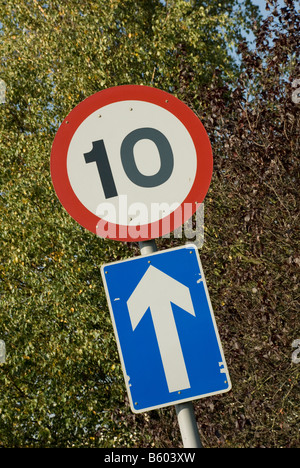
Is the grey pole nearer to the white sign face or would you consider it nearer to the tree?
the white sign face

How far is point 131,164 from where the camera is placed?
2.31 metres

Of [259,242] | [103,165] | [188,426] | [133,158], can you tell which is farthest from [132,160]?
[259,242]

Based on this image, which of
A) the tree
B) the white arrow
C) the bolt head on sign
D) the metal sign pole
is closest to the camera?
the metal sign pole

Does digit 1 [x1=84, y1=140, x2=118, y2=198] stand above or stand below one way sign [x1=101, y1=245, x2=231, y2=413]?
above

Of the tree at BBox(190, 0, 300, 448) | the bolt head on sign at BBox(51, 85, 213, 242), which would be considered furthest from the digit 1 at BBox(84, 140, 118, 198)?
→ the tree at BBox(190, 0, 300, 448)

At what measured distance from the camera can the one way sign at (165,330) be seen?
2.17 m

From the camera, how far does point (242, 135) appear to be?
656 cm

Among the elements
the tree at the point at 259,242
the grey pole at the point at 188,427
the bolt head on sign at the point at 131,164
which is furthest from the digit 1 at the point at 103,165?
the tree at the point at 259,242

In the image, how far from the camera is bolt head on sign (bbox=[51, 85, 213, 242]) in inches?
89.7

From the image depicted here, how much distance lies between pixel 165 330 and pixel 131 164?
61 centimetres

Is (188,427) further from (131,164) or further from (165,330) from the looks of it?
(131,164)

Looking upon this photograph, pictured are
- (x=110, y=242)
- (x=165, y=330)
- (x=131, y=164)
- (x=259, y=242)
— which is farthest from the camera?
(x=110, y=242)

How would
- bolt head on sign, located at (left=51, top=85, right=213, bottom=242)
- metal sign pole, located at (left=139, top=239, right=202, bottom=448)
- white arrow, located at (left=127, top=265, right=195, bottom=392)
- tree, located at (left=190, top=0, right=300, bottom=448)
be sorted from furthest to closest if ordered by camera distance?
tree, located at (left=190, top=0, right=300, bottom=448) < bolt head on sign, located at (left=51, top=85, right=213, bottom=242) < white arrow, located at (left=127, top=265, right=195, bottom=392) < metal sign pole, located at (left=139, top=239, right=202, bottom=448)

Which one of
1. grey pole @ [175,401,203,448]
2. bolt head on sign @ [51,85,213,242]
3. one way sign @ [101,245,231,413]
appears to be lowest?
grey pole @ [175,401,203,448]
